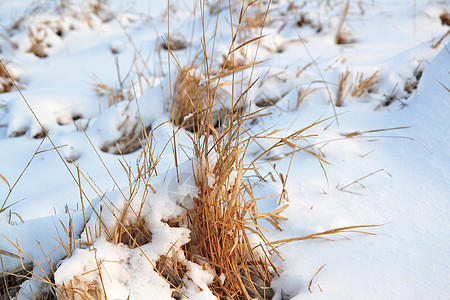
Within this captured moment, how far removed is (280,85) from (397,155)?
821mm

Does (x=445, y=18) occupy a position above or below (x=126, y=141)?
above

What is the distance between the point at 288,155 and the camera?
4.76 ft

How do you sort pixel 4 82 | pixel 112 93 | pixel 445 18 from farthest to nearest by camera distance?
pixel 445 18, pixel 4 82, pixel 112 93

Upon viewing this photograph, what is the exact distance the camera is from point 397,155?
53.9 inches

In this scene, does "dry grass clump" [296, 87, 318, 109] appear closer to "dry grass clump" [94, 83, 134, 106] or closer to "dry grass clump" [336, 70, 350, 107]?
"dry grass clump" [336, 70, 350, 107]

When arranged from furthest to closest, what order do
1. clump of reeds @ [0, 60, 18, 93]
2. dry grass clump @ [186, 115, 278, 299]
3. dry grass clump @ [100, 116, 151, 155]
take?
1. clump of reeds @ [0, 60, 18, 93]
2. dry grass clump @ [100, 116, 151, 155]
3. dry grass clump @ [186, 115, 278, 299]

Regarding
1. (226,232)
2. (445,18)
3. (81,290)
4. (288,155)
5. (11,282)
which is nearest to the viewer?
(81,290)

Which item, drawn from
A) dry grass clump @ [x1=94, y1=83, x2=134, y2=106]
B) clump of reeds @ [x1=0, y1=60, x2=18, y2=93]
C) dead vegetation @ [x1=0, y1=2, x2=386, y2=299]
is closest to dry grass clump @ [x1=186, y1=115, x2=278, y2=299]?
dead vegetation @ [x1=0, y1=2, x2=386, y2=299]

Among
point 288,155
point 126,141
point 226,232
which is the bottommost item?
point 126,141

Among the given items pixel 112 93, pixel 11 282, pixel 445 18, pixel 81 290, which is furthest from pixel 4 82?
pixel 445 18

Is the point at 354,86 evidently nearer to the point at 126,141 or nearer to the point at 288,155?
the point at 288,155

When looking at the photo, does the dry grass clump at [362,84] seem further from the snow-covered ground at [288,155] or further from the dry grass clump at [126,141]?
the dry grass clump at [126,141]

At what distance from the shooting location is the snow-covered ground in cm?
95

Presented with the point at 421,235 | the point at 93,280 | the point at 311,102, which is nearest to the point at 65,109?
the point at 311,102
